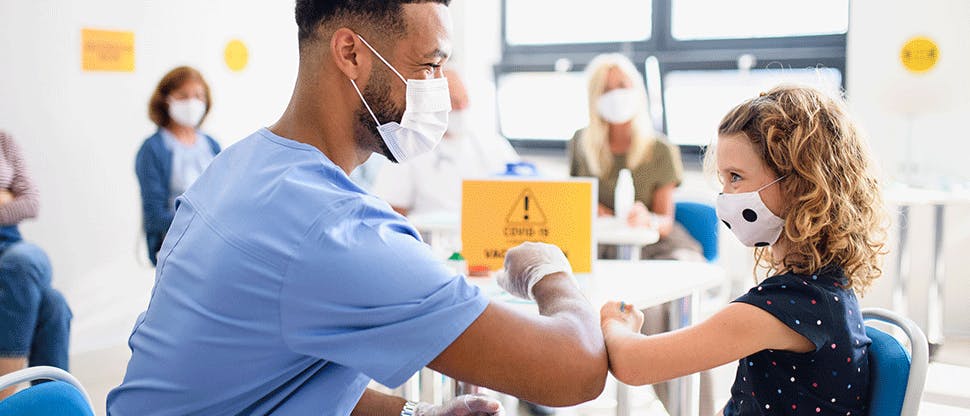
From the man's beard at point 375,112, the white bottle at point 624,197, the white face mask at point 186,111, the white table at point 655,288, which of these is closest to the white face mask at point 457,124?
the white bottle at point 624,197

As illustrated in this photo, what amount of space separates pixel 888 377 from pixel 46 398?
4.06ft

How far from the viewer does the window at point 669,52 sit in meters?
5.21

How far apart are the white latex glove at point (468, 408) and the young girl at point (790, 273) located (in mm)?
215

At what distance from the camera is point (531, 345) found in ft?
3.64

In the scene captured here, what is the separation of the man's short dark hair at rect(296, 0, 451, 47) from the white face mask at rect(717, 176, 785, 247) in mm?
618

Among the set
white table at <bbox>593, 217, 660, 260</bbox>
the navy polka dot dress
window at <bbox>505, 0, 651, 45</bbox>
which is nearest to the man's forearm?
the navy polka dot dress

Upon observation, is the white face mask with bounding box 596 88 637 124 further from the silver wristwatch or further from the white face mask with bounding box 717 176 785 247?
the silver wristwatch

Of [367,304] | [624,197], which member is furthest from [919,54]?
[367,304]

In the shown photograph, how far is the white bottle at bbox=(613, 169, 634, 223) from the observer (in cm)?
355

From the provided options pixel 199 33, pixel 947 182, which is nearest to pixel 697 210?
pixel 947 182

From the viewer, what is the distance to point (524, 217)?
232 cm

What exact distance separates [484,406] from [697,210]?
253 centimetres

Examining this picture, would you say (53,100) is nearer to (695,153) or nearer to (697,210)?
(697,210)

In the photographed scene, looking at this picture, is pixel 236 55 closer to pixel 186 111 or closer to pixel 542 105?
pixel 186 111
